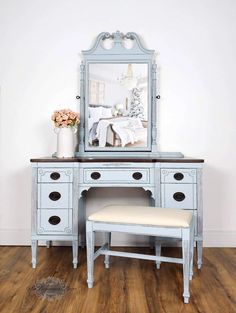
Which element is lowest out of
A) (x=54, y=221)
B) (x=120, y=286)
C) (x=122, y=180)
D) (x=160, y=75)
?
(x=120, y=286)

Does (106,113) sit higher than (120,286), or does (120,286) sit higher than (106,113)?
(106,113)

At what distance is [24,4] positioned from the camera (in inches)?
123

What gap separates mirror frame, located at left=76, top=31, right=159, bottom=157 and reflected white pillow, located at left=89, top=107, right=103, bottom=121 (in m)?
0.05

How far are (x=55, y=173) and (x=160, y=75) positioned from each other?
138cm

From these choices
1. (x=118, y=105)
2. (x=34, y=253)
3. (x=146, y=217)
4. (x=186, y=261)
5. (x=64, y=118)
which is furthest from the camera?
(x=118, y=105)

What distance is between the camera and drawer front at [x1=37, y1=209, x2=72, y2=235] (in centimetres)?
258

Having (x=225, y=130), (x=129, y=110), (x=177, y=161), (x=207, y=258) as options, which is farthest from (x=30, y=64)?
(x=207, y=258)

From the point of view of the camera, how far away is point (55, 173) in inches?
102

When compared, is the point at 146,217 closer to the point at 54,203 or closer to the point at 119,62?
the point at 54,203

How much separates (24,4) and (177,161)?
2111mm

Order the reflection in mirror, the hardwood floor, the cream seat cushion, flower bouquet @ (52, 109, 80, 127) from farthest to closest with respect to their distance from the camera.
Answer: the reflection in mirror, flower bouquet @ (52, 109, 80, 127), the cream seat cushion, the hardwood floor

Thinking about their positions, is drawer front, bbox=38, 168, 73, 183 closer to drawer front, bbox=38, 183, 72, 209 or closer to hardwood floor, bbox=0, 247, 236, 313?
drawer front, bbox=38, 183, 72, 209

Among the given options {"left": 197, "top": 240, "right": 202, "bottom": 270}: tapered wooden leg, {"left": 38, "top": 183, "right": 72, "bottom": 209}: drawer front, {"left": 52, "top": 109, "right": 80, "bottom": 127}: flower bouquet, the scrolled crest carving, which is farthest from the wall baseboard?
the scrolled crest carving

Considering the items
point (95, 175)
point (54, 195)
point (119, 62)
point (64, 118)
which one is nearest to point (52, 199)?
point (54, 195)
